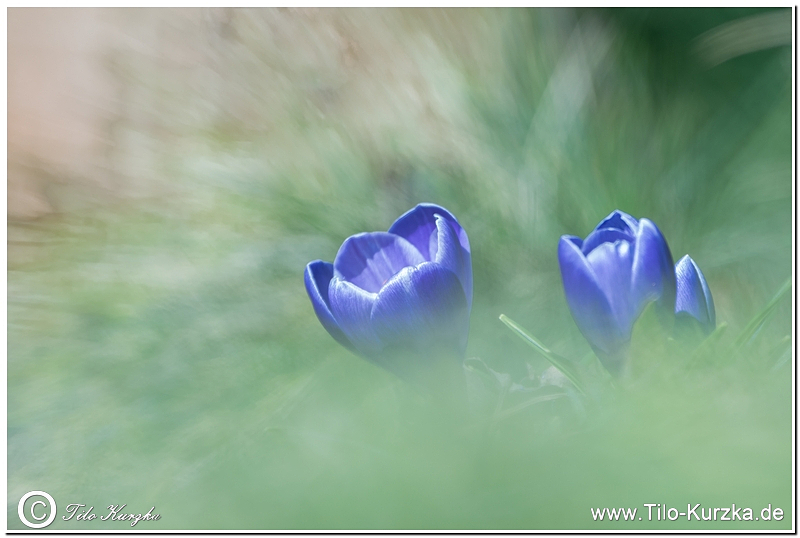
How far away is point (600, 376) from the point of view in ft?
1.18

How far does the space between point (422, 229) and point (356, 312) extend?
63mm

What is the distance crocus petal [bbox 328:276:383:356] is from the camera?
32 centimetres

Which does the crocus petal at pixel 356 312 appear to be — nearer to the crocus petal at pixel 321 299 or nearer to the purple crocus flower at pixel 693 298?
the crocus petal at pixel 321 299

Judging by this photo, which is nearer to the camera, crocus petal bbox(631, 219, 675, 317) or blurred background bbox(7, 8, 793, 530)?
crocus petal bbox(631, 219, 675, 317)

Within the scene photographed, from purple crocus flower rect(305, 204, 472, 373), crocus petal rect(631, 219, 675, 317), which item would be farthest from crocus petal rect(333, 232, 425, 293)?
crocus petal rect(631, 219, 675, 317)

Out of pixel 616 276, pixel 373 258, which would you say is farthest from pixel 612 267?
pixel 373 258

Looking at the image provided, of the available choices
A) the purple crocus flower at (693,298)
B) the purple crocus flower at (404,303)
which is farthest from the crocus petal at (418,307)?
the purple crocus flower at (693,298)

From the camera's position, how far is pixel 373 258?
0.37 m

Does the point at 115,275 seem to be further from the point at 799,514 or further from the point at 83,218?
the point at 799,514

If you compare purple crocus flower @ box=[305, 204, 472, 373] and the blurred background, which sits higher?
the blurred background

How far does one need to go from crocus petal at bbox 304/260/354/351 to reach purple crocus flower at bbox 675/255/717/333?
0.15 meters

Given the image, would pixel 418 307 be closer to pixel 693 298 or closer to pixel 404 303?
pixel 404 303

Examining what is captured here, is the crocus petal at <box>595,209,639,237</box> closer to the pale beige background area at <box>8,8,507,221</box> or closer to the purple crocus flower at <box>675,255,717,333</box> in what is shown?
the purple crocus flower at <box>675,255,717,333</box>

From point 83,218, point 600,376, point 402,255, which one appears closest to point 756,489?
point 600,376
